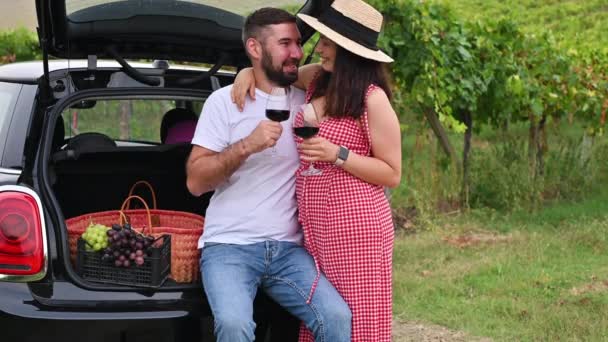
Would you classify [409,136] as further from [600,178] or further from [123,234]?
[123,234]

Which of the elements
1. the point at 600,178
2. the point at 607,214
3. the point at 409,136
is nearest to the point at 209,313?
the point at 607,214

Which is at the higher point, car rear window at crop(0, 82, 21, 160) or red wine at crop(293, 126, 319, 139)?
red wine at crop(293, 126, 319, 139)

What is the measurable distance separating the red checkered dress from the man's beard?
193 mm

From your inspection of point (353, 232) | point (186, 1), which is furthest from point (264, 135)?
point (186, 1)

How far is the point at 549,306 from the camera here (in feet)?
18.3

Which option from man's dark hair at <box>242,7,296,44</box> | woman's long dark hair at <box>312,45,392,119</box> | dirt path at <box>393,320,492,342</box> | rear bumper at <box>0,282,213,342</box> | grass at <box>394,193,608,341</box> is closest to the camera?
rear bumper at <box>0,282,213,342</box>

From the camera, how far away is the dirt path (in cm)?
520

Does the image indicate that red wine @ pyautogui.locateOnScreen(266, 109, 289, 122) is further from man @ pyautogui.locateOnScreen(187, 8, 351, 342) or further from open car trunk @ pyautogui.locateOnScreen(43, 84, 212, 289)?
open car trunk @ pyautogui.locateOnScreen(43, 84, 212, 289)

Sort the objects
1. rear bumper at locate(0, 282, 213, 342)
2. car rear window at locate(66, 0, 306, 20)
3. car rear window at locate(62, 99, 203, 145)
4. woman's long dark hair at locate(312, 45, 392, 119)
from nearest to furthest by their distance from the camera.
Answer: rear bumper at locate(0, 282, 213, 342) → woman's long dark hair at locate(312, 45, 392, 119) → car rear window at locate(66, 0, 306, 20) → car rear window at locate(62, 99, 203, 145)

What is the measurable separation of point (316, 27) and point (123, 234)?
3.29 ft

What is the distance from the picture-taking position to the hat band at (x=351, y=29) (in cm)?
365

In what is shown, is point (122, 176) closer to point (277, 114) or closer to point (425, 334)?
point (277, 114)

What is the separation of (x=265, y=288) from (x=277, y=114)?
26.4 inches

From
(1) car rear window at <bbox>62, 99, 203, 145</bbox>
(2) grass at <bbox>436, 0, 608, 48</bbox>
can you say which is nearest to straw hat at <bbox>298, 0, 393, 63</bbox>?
(1) car rear window at <bbox>62, 99, 203, 145</bbox>
